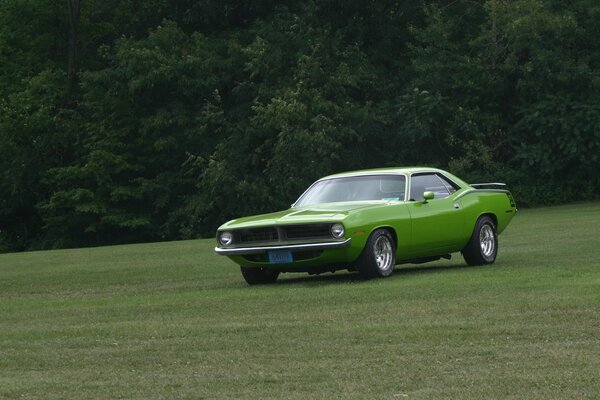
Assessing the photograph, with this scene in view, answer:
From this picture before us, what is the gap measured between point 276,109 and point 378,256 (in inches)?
1357

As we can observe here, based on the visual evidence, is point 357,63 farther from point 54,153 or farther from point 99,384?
point 99,384

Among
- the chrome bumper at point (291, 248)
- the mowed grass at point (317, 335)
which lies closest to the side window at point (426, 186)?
the mowed grass at point (317, 335)

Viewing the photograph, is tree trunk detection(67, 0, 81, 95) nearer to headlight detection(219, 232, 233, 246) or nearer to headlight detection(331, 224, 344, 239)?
headlight detection(219, 232, 233, 246)

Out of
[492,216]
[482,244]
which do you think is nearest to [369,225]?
[482,244]

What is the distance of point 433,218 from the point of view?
18.7m

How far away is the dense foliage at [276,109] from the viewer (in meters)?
51.4

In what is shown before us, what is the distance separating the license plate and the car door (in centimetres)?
186

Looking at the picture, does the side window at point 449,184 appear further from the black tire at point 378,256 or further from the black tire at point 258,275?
the black tire at point 258,275

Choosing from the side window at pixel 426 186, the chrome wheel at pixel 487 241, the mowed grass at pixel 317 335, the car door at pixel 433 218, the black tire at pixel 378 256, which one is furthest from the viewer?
the chrome wheel at pixel 487 241

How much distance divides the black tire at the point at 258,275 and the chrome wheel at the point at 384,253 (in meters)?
1.54

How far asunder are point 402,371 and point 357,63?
4651 cm

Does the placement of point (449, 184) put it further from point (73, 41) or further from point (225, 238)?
point (73, 41)

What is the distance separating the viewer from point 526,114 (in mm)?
52156

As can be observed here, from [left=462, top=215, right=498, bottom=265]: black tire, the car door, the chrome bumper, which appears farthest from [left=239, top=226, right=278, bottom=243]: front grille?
[left=462, top=215, right=498, bottom=265]: black tire
